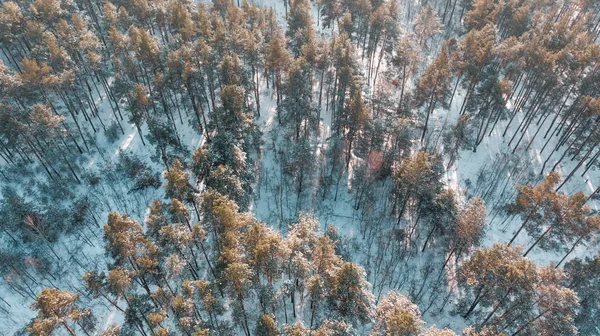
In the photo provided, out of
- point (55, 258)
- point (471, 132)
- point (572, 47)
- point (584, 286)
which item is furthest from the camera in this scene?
point (471, 132)

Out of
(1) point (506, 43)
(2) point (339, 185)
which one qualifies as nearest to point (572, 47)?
(1) point (506, 43)

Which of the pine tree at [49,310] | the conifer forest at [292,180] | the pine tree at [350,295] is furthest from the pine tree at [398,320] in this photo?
the pine tree at [49,310]

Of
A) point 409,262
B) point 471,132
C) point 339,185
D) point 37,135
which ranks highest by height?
point 37,135

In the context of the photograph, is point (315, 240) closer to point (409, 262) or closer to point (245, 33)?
point (409, 262)

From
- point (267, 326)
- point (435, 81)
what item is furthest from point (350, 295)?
point (435, 81)

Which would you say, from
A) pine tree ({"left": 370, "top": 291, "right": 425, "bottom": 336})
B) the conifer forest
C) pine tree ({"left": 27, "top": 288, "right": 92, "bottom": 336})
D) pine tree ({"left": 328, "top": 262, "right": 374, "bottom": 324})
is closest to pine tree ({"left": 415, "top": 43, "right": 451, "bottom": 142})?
the conifer forest

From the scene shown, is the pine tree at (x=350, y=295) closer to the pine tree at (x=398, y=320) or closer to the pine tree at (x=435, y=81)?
the pine tree at (x=398, y=320)

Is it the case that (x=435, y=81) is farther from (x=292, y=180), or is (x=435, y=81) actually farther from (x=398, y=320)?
(x=398, y=320)

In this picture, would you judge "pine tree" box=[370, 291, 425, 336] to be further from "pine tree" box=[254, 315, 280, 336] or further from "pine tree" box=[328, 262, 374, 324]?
"pine tree" box=[254, 315, 280, 336]
